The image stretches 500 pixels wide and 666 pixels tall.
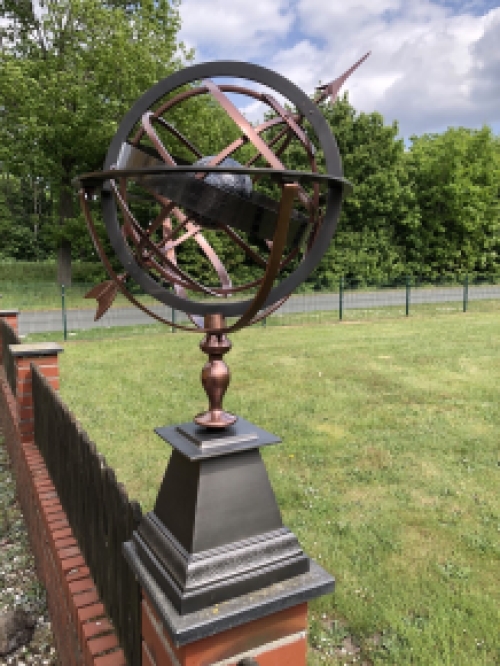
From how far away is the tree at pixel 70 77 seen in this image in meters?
18.2

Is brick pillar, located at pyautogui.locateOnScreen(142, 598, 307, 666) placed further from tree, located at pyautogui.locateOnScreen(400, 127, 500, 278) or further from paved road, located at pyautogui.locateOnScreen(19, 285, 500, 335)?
tree, located at pyautogui.locateOnScreen(400, 127, 500, 278)

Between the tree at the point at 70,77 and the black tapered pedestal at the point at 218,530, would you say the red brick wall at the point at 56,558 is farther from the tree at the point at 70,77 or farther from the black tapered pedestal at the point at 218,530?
the tree at the point at 70,77

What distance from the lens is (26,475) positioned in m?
4.16

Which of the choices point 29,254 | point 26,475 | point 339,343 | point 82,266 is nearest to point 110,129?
point 82,266

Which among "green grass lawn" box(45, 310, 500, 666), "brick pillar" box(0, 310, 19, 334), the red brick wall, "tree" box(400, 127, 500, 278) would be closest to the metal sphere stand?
the red brick wall

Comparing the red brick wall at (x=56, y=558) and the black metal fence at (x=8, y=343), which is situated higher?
the black metal fence at (x=8, y=343)

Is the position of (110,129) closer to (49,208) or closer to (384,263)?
(384,263)

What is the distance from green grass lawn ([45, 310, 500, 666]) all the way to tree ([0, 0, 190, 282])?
36.5 ft

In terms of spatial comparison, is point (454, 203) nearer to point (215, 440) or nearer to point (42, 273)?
point (42, 273)

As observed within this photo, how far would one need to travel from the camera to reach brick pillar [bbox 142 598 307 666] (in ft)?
4.35

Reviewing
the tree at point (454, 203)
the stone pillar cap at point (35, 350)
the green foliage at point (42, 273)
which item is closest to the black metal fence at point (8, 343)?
the stone pillar cap at point (35, 350)

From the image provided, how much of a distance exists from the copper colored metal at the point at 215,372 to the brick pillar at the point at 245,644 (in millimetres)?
488

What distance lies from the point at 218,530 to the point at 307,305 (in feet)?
55.0

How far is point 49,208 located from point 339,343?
112ft
